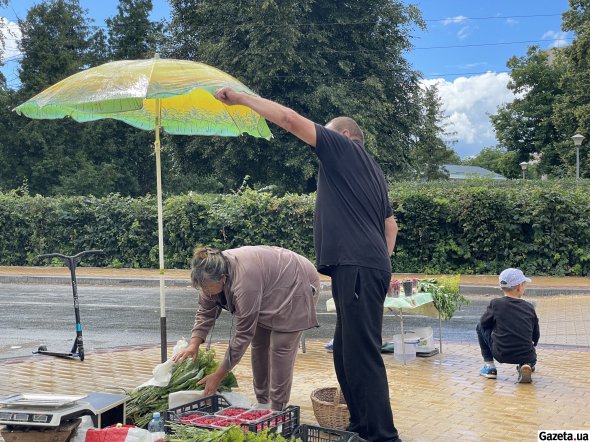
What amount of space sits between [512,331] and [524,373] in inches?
16.0

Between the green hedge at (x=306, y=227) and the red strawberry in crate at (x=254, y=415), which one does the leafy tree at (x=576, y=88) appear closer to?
the green hedge at (x=306, y=227)

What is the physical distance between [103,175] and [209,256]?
126ft

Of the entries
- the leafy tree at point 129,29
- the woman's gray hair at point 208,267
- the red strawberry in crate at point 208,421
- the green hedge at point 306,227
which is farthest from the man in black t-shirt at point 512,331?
the leafy tree at point 129,29

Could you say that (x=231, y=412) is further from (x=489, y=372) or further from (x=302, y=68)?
(x=302, y=68)

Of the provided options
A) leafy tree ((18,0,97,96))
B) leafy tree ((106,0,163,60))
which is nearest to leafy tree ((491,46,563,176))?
leafy tree ((106,0,163,60))

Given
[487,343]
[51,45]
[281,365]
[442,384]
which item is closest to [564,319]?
[487,343]

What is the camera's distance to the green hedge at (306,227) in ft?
54.0

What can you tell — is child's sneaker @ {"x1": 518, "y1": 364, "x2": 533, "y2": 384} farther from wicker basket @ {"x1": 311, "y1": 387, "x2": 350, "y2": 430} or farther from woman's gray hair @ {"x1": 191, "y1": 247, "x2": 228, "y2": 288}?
woman's gray hair @ {"x1": 191, "y1": 247, "x2": 228, "y2": 288}

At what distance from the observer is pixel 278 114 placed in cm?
380

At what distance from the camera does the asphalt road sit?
30.9 feet

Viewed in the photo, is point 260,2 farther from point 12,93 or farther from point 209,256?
point 209,256

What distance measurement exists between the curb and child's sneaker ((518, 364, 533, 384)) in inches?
324

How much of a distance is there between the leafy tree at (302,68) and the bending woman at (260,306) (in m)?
21.7

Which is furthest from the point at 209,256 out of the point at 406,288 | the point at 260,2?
the point at 260,2
